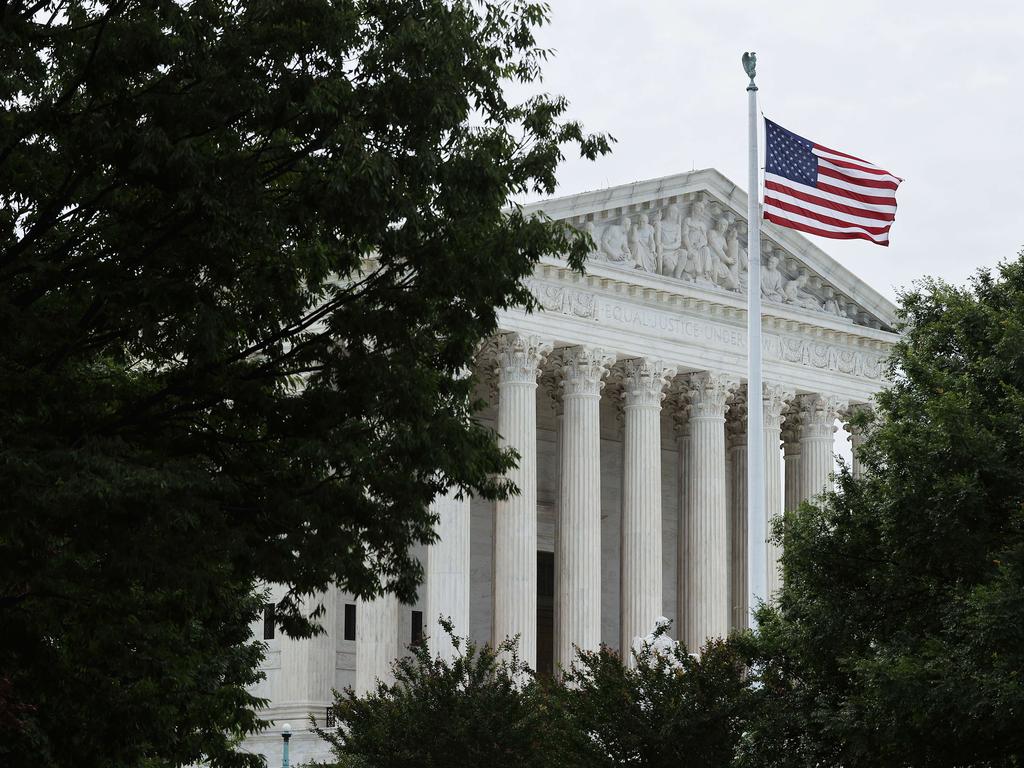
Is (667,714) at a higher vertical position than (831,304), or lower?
lower

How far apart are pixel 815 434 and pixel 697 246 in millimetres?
9157

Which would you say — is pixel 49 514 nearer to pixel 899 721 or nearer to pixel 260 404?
pixel 260 404

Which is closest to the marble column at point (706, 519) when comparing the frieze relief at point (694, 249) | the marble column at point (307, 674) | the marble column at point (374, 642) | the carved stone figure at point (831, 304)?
the frieze relief at point (694, 249)

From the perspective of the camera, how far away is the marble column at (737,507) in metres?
70.8

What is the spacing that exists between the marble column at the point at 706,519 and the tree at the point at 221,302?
1585 inches

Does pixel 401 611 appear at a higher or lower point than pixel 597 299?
lower

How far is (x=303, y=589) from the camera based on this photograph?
23484 millimetres

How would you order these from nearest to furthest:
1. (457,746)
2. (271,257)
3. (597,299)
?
(271,257) → (457,746) → (597,299)

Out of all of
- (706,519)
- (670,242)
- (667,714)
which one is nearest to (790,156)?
(667,714)

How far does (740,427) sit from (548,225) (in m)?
48.3

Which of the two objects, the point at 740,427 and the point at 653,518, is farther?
the point at 740,427

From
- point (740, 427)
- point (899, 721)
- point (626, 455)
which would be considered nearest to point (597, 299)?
point (626, 455)

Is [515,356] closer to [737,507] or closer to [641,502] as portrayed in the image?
[641,502]

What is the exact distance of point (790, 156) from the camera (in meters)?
44.9
